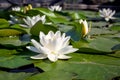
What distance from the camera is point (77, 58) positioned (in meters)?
1.28

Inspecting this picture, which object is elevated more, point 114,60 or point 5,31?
point 5,31

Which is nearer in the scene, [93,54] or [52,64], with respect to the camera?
[52,64]

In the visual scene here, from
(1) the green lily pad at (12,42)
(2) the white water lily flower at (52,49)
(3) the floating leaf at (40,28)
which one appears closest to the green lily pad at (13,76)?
(2) the white water lily flower at (52,49)

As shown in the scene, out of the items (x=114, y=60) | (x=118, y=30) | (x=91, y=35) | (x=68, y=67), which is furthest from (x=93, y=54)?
(x=118, y=30)

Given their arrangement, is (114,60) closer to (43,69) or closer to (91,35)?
(43,69)

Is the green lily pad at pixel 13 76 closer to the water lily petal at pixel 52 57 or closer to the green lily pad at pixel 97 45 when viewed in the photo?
the water lily petal at pixel 52 57

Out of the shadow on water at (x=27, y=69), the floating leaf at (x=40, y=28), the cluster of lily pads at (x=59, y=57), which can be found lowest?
the shadow on water at (x=27, y=69)

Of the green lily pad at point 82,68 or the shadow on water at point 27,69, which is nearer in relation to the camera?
the green lily pad at point 82,68

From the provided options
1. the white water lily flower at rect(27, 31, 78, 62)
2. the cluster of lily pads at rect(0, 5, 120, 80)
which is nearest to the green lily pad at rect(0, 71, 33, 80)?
the cluster of lily pads at rect(0, 5, 120, 80)

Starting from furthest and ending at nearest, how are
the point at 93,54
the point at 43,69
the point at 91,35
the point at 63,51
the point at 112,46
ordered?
the point at 91,35
the point at 112,46
the point at 93,54
the point at 63,51
the point at 43,69

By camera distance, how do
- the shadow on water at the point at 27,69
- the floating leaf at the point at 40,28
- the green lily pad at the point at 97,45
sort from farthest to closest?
the floating leaf at the point at 40,28 < the green lily pad at the point at 97,45 < the shadow on water at the point at 27,69

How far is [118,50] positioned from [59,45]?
35 cm

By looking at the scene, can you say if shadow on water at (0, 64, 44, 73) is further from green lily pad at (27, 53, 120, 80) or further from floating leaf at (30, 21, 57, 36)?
floating leaf at (30, 21, 57, 36)

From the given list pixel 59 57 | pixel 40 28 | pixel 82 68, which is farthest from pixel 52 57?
pixel 40 28
